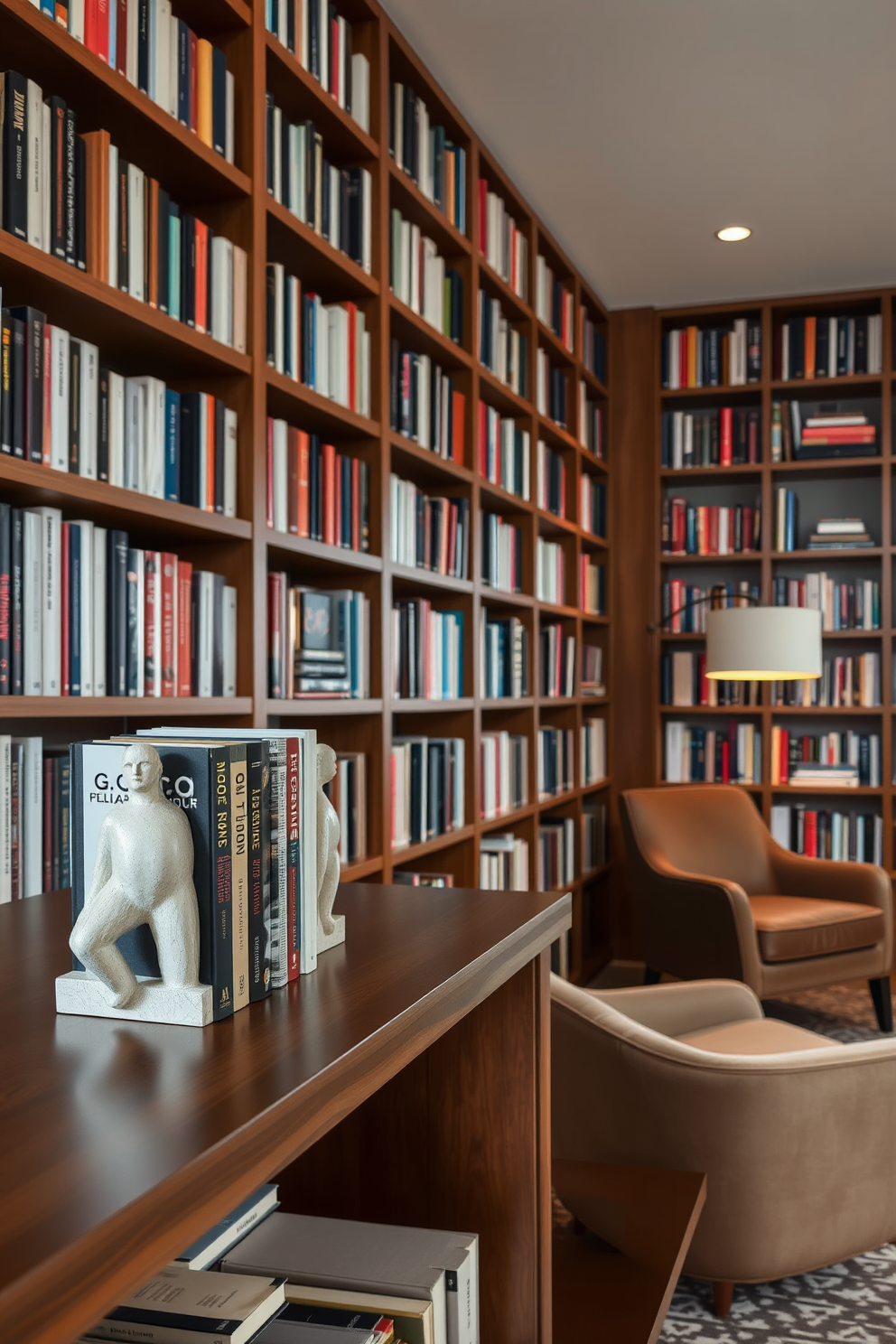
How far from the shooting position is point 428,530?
306cm

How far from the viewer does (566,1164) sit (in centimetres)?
190

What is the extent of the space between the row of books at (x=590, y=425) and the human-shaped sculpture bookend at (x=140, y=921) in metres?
4.01

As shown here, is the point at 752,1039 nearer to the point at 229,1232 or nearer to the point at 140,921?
the point at 229,1232

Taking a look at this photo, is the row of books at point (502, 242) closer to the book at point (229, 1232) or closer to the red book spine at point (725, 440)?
the red book spine at point (725, 440)

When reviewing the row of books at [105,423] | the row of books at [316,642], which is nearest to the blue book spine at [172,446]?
the row of books at [105,423]

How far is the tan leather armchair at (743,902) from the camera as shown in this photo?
12.2 ft

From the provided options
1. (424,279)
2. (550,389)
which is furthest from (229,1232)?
(550,389)

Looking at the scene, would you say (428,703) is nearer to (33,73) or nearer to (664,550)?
(33,73)

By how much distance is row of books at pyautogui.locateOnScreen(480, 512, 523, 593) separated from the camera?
358cm

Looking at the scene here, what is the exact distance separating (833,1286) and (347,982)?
1.89 metres

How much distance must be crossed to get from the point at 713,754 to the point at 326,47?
3439 millimetres

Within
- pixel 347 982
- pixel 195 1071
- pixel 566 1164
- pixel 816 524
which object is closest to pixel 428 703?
pixel 566 1164

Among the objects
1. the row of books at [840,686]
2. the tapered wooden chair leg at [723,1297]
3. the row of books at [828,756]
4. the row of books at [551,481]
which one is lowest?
the tapered wooden chair leg at [723,1297]

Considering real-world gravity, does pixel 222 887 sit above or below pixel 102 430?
below
